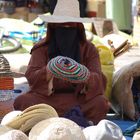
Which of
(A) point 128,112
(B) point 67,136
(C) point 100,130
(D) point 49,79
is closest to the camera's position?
(B) point 67,136

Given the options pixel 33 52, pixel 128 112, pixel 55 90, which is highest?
pixel 33 52

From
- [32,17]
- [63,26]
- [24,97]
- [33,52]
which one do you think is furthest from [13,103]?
[32,17]

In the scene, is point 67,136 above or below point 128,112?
above

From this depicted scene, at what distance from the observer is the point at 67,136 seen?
6.57ft

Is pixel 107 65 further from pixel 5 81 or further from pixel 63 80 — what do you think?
pixel 5 81

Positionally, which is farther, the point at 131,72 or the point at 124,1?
the point at 124,1

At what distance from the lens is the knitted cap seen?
3328mm

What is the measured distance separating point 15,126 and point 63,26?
1.53 meters

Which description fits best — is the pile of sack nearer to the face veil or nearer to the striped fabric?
the striped fabric

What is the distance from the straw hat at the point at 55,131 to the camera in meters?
2.01

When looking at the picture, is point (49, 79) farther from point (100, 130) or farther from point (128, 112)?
point (100, 130)

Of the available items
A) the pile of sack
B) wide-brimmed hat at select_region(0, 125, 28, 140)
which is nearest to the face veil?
the pile of sack

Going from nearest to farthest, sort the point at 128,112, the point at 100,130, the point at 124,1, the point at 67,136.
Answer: the point at 67,136 < the point at 100,130 < the point at 128,112 < the point at 124,1

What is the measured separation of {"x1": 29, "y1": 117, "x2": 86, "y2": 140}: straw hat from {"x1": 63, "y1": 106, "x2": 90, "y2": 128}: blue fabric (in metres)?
1.07
